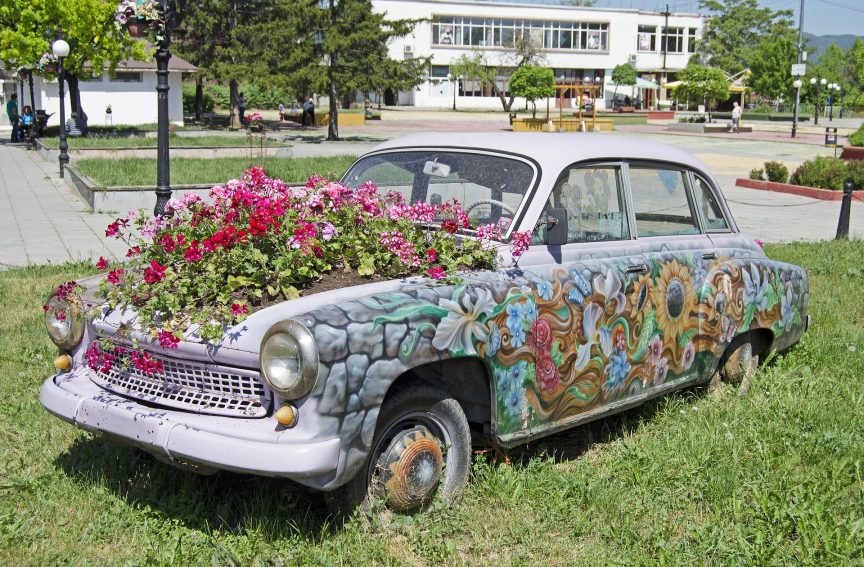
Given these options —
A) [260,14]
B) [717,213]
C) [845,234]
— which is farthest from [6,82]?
[717,213]

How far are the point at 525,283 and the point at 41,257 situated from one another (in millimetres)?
8877

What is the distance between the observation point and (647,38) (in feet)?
308

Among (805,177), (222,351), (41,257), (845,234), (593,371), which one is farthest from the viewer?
(805,177)

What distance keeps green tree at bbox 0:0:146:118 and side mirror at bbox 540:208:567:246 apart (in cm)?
2941

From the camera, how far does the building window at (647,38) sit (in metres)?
93.4

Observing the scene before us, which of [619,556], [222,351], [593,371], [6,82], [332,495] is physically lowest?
[619,556]

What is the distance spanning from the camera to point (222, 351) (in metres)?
3.79

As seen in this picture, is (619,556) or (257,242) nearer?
(619,556)

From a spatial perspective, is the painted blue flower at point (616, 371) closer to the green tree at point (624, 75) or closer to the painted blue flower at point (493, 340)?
the painted blue flower at point (493, 340)

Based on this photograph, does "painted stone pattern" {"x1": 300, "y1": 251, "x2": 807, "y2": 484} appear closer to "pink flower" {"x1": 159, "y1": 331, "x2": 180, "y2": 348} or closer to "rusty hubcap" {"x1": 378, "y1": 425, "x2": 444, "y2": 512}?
"rusty hubcap" {"x1": 378, "y1": 425, "x2": 444, "y2": 512}

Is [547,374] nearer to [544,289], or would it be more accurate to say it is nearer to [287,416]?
[544,289]

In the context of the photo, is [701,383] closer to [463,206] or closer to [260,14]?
[463,206]

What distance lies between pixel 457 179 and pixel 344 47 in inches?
1216

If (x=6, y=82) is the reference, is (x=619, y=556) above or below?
below
